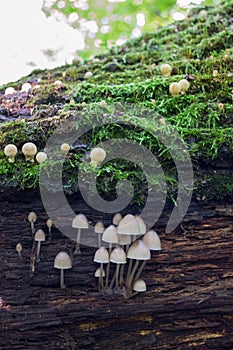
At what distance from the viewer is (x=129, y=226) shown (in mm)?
2303

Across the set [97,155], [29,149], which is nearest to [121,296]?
[97,155]

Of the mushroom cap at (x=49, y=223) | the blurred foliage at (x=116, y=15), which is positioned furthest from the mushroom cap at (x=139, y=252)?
the blurred foliage at (x=116, y=15)

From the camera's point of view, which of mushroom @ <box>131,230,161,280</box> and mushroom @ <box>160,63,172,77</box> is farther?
mushroom @ <box>160,63,172,77</box>

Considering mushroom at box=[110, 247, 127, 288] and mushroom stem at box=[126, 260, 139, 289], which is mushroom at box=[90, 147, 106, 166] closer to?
mushroom at box=[110, 247, 127, 288]

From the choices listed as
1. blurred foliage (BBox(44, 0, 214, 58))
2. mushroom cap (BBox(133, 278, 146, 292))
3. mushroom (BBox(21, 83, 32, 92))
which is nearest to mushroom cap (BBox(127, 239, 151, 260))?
mushroom cap (BBox(133, 278, 146, 292))

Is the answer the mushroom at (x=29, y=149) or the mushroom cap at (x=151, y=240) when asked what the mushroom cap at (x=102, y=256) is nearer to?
the mushroom cap at (x=151, y=240)

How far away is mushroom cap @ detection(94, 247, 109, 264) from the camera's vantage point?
238 cm

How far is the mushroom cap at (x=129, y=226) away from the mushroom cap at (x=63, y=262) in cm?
43

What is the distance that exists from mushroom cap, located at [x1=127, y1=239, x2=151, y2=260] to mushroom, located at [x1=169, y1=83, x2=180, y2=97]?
53.9 inches

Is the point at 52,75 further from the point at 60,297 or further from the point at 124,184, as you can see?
the point at 60,297

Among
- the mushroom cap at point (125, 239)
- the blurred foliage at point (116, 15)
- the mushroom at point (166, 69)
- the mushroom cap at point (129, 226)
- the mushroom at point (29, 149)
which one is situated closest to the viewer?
the mushroom cap at point (129, 226)

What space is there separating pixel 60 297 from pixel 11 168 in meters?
1.00

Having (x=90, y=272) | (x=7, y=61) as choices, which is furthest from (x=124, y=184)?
(x=7, y=61)

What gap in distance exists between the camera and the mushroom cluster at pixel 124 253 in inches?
92.6
